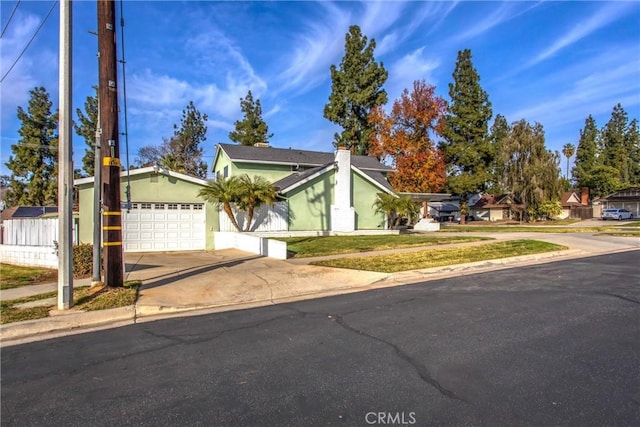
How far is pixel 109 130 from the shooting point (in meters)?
8.02

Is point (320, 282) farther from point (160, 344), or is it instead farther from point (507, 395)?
point (507, 395)

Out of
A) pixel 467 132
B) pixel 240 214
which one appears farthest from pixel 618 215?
pixel 240 214

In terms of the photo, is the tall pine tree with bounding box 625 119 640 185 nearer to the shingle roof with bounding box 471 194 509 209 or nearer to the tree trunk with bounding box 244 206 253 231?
the shingle roof with bounding box 471 194 509 209

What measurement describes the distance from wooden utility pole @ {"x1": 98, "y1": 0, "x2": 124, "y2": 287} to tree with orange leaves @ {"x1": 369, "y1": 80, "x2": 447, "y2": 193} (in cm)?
3560

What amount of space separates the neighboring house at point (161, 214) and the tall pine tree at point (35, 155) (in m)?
31.6

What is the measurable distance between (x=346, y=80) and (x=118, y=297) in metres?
43.7

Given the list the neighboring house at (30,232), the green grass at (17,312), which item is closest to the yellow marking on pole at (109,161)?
the green grass at (17,312)

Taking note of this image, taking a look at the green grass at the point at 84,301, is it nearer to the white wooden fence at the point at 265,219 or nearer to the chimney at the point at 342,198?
the white wooden fence at the point at 265,219

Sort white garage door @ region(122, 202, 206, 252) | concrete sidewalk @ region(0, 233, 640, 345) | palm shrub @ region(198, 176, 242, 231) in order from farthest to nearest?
palm shrub @ region(198, 176, 242, 231), white garage door @ region(122, 202, 206, 252), concrete sidewalk @ region(0, 233, 640, 345)

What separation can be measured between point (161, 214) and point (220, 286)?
11.6 m

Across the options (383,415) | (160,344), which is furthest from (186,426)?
(160,344)

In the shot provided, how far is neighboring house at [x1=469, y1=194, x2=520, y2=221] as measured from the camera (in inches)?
2505

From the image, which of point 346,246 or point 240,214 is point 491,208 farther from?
point 346,246

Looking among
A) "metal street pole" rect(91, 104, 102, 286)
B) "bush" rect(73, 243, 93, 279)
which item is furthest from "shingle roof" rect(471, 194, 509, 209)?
"metal street pole" rect(91, 104, 102, 286)
